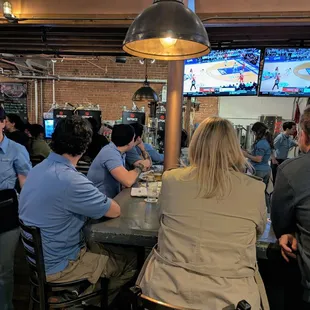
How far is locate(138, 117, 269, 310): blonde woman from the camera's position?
1168 mm

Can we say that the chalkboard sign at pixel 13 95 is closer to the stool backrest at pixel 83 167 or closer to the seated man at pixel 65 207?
the stool backrest at pixel 83 167

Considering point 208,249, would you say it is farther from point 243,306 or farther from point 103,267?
point 103,267

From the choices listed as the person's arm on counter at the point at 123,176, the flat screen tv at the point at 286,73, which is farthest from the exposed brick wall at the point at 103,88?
the person's arm on counter at the point at 123,176

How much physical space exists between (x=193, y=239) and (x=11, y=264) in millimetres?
1566

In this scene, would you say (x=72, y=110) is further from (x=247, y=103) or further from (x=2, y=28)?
(x=247, y=103)

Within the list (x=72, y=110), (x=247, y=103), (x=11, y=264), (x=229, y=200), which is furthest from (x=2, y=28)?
(x=247, y=103)

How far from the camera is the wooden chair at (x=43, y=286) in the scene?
1481 mm

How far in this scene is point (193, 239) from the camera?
1.21 metres

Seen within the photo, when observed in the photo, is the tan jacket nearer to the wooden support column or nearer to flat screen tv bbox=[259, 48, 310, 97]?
the wooden support column

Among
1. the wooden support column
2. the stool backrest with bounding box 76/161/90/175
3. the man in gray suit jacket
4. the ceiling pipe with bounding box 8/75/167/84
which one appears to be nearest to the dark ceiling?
the wooden support column

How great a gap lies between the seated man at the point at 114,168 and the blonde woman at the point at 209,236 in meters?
1.13

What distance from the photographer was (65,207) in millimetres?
1589

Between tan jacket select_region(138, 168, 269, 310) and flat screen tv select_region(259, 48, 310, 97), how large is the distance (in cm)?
248

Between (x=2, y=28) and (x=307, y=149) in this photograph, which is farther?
(x=2, y=28)
